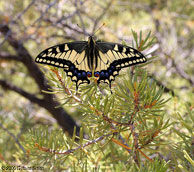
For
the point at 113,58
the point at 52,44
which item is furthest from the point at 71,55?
the point at 52,44

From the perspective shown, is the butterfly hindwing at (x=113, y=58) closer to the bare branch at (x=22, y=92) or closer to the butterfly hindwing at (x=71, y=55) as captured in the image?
the butterfly hindwing at (x=71, y=55)

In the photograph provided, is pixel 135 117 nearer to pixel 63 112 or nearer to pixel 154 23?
pixel 63 112

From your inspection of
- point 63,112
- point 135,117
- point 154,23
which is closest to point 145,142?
point 135,117

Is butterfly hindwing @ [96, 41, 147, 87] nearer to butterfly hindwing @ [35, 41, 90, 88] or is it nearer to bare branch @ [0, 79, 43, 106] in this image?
butterfly hindwing @ [35, 41, 90, 88]

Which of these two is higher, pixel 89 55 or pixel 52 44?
pixel 52 44

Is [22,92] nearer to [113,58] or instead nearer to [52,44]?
[52,44]

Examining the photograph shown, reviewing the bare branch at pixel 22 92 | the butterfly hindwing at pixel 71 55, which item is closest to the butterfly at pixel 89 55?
the butterfly hindwing at pixel 71 55

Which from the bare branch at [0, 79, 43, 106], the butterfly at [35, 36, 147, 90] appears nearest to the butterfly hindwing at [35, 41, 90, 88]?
the butterfly at [35, 36, 147, 90]
